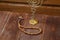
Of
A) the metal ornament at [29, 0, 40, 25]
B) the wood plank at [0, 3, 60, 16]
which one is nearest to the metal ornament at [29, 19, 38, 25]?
the metal ornament at [29, 0, 40, 25]

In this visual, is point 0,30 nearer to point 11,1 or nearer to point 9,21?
point 9,21

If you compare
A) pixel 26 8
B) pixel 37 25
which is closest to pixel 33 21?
pixel 37 25

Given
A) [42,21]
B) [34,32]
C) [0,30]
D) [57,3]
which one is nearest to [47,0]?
[57,3]

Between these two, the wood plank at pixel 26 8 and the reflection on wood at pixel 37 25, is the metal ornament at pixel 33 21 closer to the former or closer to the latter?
the reflection on wood at pixel 37 25

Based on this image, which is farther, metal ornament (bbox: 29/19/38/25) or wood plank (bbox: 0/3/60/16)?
wood plank (bbox: 0/3/60/16)

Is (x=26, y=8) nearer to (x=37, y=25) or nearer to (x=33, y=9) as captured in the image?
(x=33, y=9)

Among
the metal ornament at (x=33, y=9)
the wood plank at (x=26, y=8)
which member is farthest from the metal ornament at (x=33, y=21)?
the wood plank at (x=26, y=8)

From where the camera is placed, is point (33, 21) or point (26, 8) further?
point (26, 8)

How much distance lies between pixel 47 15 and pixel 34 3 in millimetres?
131

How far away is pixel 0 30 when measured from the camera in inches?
37.8

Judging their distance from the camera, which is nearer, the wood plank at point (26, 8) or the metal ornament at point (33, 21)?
the metal ornament at point (33, 21)

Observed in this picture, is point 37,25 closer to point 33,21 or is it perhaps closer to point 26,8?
point 33,21

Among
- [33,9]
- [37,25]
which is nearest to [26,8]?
[33,9]

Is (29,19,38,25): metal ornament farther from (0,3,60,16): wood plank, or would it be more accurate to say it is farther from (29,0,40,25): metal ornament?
(0,3,60,16): wood plank
